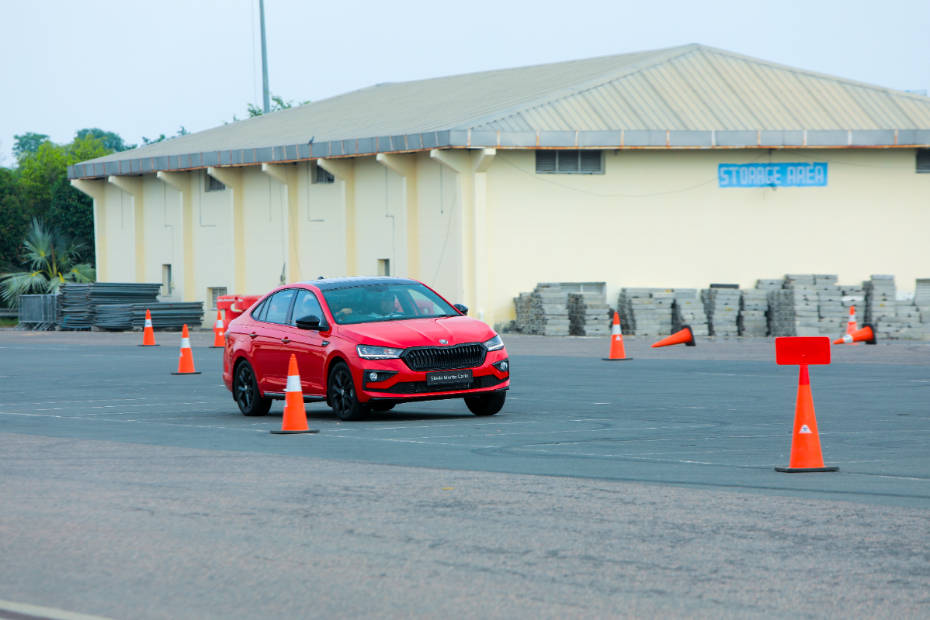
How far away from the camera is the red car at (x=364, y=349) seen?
15.9 metres

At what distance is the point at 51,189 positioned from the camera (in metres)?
78.6

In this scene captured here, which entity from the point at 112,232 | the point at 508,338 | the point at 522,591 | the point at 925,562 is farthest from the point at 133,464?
the point at 112,232

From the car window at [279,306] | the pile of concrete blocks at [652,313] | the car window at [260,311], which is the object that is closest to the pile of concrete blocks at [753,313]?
the pile of concrete blocks at [652,313]

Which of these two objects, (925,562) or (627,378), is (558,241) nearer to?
(627,378)

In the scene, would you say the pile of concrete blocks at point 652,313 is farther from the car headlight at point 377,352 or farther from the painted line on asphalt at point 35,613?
the painted line on asphalt at point 35,613

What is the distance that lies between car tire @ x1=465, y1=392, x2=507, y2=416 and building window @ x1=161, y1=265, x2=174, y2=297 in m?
35.4

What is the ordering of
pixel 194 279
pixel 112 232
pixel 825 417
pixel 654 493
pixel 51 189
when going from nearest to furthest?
pixel 654 493 < pixel 825 417 < pixel 194 279 < pixel 112 232 < pixel 51 189

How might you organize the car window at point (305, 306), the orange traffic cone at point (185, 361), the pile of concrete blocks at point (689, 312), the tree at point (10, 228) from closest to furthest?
1. the car window at point (305, 306)
2. the orange traffic cone at point (185, 361)
3. the pile of concrete blocks at point (689, 312)
4. the tree at point (10, 228)

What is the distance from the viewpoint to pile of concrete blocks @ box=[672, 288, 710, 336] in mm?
37156

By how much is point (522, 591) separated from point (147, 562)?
2089mm

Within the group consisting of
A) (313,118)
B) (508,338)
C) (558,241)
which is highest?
(313,118)

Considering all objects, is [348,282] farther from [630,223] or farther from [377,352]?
[630,223]

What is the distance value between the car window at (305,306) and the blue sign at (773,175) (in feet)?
79.7

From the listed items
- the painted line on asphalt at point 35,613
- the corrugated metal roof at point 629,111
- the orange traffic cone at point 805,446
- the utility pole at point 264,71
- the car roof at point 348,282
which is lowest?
the painted line on asphalt at point 35,613
